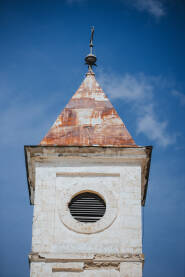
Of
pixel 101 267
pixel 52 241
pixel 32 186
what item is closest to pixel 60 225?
pixel 52 241

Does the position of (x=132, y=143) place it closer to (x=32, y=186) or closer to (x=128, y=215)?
(x=128, y=215)

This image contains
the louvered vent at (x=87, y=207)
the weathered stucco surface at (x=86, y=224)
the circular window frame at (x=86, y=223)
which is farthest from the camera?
the louvered vent at (x=87, y=207)

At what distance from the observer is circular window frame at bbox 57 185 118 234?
1716 cm

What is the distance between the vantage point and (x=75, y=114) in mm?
20000

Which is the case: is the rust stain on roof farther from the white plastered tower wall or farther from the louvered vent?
the louvered vent

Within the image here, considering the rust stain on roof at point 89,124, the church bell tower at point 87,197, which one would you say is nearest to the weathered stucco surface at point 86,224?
the church bell tower at point 87,197

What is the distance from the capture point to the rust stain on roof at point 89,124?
18.9m

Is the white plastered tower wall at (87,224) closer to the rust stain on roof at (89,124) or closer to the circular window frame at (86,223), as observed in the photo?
the circular window frame at (86,223)

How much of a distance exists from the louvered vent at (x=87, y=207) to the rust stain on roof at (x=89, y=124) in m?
1.82

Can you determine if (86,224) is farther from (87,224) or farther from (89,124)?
(89,124)

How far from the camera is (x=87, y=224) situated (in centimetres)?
1723

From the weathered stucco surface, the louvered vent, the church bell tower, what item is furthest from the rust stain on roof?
the louvered vent

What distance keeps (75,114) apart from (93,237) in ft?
15.8

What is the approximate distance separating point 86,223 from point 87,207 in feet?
2.00
